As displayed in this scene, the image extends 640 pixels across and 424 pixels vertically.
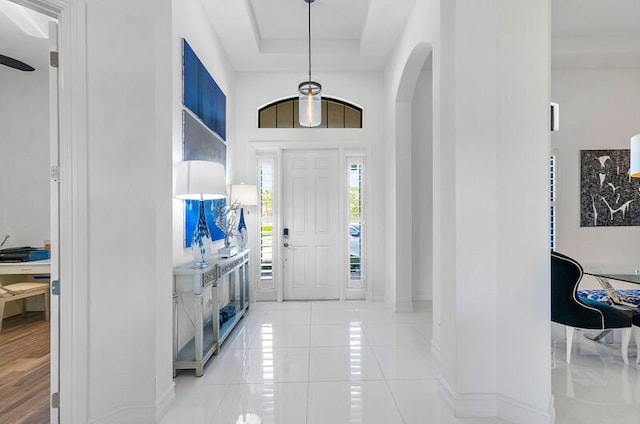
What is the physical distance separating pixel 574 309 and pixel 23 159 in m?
6.51

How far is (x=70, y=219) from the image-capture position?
74.9 inches

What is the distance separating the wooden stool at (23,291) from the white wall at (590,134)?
6.95 meters

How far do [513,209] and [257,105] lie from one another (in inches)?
160

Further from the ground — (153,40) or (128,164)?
→ (153,40)

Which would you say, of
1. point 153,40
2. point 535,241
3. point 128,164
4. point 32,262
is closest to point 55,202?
point 128,164

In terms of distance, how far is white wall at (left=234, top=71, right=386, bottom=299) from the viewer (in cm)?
516

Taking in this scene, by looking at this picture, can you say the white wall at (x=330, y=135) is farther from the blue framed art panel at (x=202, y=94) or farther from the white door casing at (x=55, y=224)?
the white door casing at (x=55, y=224)

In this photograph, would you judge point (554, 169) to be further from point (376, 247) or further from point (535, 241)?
point (535, 241)

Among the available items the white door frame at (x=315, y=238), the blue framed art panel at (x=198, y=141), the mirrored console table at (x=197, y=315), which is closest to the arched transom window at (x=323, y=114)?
the white door frame at (x=315, y=238)

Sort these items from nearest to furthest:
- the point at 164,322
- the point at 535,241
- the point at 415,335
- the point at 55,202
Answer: the point at 55,202
the point at 535,241
the point at 164,322
the point at 415,335

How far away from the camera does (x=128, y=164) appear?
82.5 inches

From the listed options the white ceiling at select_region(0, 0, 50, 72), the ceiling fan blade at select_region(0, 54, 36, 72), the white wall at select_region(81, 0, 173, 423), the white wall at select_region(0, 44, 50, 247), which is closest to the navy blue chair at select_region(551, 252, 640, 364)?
the white wall at select_region(81, 0, 173, 423)

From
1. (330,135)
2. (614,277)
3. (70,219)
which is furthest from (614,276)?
(70,219)

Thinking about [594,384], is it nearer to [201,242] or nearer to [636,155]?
[636,155]
